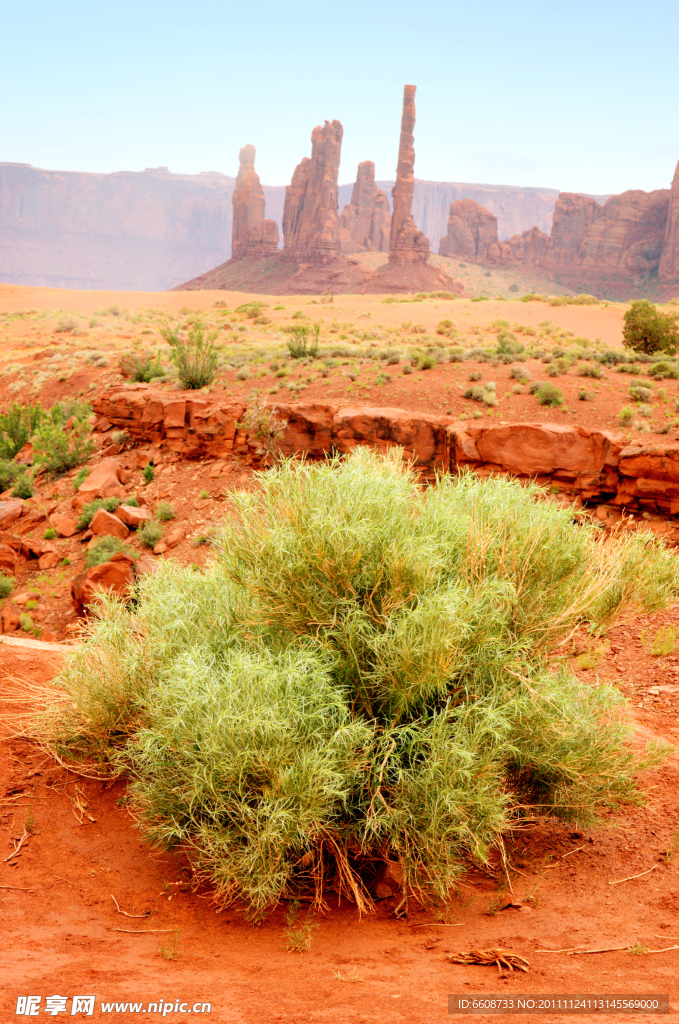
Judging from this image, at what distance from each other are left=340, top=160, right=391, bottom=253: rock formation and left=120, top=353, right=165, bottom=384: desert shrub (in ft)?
307

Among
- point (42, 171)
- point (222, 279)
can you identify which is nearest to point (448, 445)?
point (222, 279)

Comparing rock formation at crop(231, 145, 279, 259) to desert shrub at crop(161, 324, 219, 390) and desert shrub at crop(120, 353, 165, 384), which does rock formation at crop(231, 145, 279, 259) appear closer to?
desert shrub at crop(120, 353, 165, 384)

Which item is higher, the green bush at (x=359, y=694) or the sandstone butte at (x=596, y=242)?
the sandstone butte at (x=596, y=242)

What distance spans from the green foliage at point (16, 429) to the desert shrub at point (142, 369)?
113 inches

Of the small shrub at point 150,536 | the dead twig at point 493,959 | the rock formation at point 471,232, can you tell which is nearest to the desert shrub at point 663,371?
the small shrub at point 150,536

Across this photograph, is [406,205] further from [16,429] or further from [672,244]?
[16,429]

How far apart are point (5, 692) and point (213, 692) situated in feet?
11.7

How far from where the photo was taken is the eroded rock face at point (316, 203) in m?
93.1

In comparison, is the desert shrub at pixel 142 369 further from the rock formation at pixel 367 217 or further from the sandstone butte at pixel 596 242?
the rock formation at pixel 367 217

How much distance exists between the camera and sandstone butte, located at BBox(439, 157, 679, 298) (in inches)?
3529

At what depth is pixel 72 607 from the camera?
12422mm

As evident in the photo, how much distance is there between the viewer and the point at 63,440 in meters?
16.9

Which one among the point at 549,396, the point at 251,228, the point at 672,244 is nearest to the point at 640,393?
the point at 549,396

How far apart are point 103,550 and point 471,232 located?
342 feet
